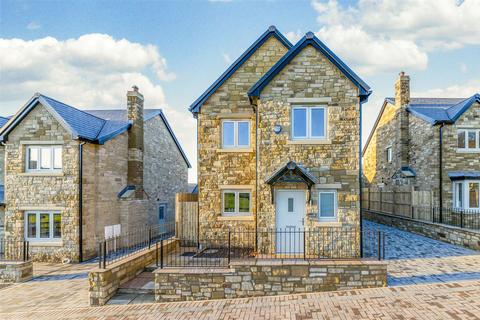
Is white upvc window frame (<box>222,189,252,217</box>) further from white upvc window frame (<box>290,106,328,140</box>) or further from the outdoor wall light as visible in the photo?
white upvc window frame (<box>290,106,328,140</box>)

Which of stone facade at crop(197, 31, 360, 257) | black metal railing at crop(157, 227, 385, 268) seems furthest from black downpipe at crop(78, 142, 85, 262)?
stone facade at crop(197, 31, 360, 257)

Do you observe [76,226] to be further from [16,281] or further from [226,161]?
[226,161]

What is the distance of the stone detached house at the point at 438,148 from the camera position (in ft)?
58.4

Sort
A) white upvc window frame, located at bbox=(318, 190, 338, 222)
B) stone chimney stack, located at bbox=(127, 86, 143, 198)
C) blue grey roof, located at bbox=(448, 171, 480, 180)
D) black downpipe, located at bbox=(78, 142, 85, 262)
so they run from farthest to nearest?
stone chimney stack, located at bbox=(127, 86, 143, 198) < blue grey roof, located at bbox=(448, 171, 480, 180) < black downpipe, located at bbox=(78, 142, 85, 262) < white upvc window frame, located at bbox=(318, 190, 338, 222)

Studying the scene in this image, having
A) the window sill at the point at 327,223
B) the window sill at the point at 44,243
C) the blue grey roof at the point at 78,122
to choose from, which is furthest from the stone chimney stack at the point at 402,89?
the window sill at the point at 44,243

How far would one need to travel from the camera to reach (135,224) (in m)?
17.6

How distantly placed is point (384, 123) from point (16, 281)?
24291 millimetres

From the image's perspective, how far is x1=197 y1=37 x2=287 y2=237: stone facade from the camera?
48.5 ft

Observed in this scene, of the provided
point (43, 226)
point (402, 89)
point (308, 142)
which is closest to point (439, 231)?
point (308, 142)

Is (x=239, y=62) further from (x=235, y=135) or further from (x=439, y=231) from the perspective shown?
(x=439, y=231)

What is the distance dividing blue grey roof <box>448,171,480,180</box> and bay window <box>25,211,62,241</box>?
1986 cm

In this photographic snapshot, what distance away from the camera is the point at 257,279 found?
31.5 ft

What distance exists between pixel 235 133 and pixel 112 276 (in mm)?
7823

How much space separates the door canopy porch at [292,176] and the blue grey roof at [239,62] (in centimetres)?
523
